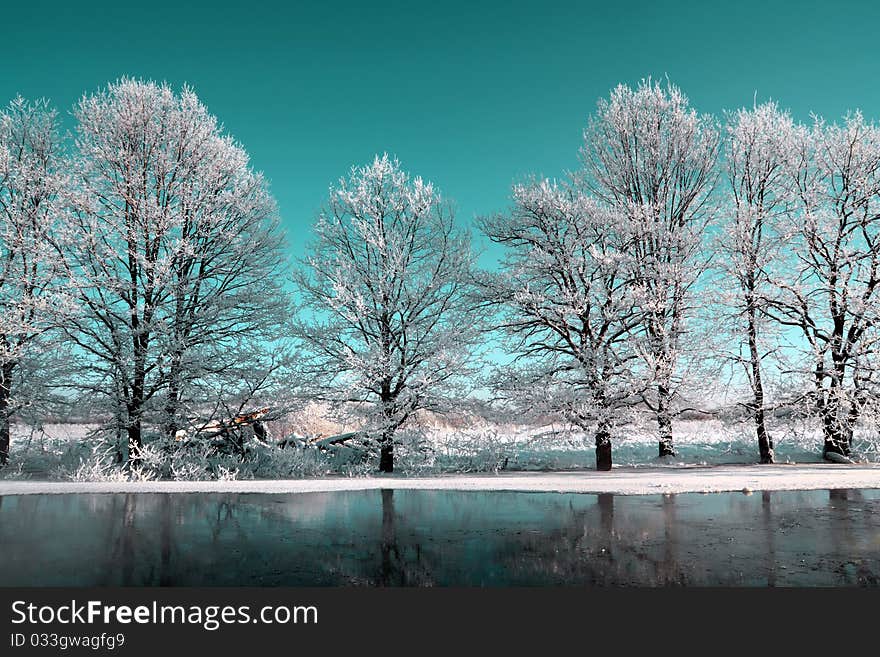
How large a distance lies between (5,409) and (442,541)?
1643 cm

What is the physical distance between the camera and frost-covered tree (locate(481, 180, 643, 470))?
16609 mm

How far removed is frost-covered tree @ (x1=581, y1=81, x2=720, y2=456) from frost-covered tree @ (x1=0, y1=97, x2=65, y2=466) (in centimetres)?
1713

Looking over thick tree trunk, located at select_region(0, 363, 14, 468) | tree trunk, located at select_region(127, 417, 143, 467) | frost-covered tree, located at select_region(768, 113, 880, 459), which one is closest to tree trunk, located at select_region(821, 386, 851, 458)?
frost-covered tree, located at select_region(768, 113, 880, 459)

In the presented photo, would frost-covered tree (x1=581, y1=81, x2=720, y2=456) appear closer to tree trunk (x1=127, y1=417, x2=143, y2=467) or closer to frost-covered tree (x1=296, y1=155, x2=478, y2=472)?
frost-covered tree (x1=296, y1=155, x2=478, y2=472)

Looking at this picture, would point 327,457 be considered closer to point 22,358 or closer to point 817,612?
point 22,358

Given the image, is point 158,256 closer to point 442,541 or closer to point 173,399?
point 173,399

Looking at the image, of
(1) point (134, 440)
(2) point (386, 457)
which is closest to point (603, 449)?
(2) point (386, 457)

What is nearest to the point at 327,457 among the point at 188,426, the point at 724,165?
the point at 188,426

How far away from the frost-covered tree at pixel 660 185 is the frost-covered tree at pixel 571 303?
0.76 m

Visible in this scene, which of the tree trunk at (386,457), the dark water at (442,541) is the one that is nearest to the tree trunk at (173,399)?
the dark water at (442,541)

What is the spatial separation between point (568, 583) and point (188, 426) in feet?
47.6

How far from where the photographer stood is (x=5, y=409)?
1673 cm

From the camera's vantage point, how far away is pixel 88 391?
53.1 feet

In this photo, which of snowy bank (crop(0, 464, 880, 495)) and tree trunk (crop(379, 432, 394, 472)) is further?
tree trunk (crop(379, 432, 394, 472))
